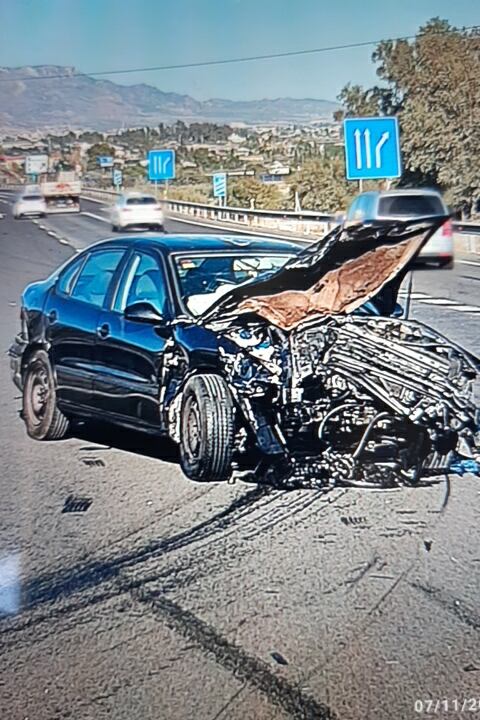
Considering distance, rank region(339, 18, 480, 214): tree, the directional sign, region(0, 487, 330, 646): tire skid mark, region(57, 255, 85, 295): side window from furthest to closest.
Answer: the directional sign < region(339, 18, 480, 214): tree < region(57, 255, 85, 295): side window < region(0, 487, 330, 646): tire skid mark

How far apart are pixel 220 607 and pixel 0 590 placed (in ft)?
3.61

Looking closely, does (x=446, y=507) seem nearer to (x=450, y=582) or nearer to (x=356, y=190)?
(x=450, y=582)

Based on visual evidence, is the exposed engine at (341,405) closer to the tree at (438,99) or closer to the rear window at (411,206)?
the rear window at (411,206)

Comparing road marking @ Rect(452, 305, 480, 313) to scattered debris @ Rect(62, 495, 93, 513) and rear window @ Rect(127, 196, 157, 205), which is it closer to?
rear window @ Rect(127, 196, 157, 205)

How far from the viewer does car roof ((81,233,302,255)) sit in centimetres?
841

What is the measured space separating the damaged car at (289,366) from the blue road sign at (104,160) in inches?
252

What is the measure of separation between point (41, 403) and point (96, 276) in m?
1.10

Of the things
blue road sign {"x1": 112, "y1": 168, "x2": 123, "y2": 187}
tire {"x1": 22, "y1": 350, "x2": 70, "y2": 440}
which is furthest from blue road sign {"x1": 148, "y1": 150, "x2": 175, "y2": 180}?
tire {"x1": 22, "y1": 350, "x2": 70, "y2": 440}

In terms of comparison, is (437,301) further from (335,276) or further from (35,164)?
(335,276)

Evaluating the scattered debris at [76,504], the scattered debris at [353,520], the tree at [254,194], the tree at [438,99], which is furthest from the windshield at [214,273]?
the tree at [254,194]

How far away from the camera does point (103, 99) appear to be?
13695 millimetres

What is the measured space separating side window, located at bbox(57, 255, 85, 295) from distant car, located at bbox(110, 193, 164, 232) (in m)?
5.48

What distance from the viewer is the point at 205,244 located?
8.62m

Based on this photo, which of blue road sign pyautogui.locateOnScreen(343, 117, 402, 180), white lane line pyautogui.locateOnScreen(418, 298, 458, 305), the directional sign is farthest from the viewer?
white lane line pyautogui.locateOnScreen(418, 298, 458, 305)
